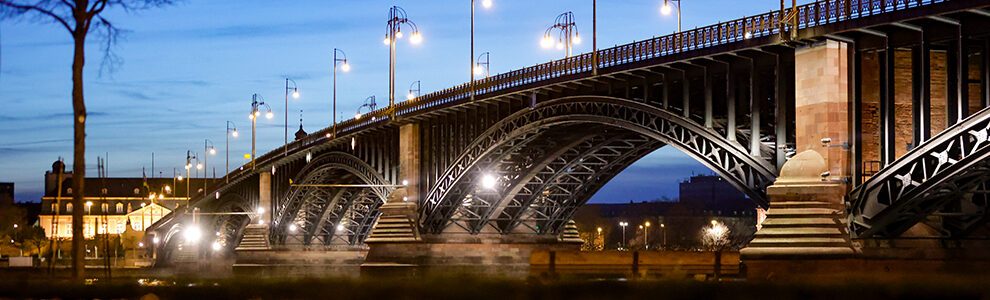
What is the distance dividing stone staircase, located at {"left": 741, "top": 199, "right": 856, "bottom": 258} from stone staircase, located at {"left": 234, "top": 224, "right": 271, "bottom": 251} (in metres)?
70.1

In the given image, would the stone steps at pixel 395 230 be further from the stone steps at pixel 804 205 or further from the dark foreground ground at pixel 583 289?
the dark foreground ground at pixel 583 289

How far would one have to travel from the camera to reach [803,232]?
123ft

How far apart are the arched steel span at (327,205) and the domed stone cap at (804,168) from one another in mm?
44971

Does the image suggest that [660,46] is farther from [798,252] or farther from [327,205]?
[327,205]

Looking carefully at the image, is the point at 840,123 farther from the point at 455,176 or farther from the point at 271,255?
the point at 271,255

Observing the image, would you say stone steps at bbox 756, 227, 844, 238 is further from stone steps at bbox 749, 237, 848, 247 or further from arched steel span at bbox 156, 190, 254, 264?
arched steel span at bbox 156, 190, 254, 264

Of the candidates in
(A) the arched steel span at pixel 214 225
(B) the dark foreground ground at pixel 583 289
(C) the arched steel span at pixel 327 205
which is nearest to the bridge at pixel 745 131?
(C) the arched steel span at pixel 327 205

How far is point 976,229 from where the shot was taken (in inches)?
1506

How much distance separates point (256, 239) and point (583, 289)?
90.0 metres

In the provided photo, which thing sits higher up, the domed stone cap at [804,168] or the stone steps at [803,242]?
the domed stone cap at [804,168]

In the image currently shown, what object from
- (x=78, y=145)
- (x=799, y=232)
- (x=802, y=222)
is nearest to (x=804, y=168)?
(x=802, y=222)

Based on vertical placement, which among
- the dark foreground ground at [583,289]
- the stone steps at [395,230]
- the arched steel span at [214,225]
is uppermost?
the dark foreground ground at [583,289]

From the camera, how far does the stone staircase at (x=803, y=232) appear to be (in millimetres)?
37062

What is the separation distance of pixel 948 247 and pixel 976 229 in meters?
1.21
